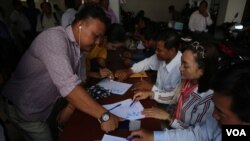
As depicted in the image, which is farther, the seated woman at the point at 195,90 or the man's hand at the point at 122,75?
the man's hand at the point at 122,75

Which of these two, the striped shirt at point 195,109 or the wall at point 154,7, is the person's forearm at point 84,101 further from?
the wall at point 154,7

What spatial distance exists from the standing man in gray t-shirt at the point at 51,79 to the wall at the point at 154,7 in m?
9.23

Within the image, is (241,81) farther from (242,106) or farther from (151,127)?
(151,127)

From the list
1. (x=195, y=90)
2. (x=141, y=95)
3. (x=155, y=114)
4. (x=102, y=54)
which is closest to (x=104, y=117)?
(x=155, y=114)

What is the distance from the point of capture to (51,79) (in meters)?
1.43

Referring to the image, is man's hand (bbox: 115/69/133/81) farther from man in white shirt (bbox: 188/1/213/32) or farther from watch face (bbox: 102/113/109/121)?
man in white shirt (bbox: 188/1/213/32)

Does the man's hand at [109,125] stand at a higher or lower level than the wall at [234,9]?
lower

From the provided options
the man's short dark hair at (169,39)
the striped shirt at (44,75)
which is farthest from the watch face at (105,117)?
the man's short dark hair at (169,39)

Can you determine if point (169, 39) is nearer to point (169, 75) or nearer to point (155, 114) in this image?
point (169, 75)

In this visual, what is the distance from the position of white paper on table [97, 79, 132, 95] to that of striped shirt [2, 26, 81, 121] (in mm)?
408

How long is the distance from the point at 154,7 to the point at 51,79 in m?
10.1

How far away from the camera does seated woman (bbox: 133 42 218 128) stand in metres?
1.44

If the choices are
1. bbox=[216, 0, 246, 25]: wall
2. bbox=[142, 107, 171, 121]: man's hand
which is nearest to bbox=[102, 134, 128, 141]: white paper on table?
bbox=[142, 107, 171, 121]: man's hand

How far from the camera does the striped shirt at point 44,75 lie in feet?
4.14
